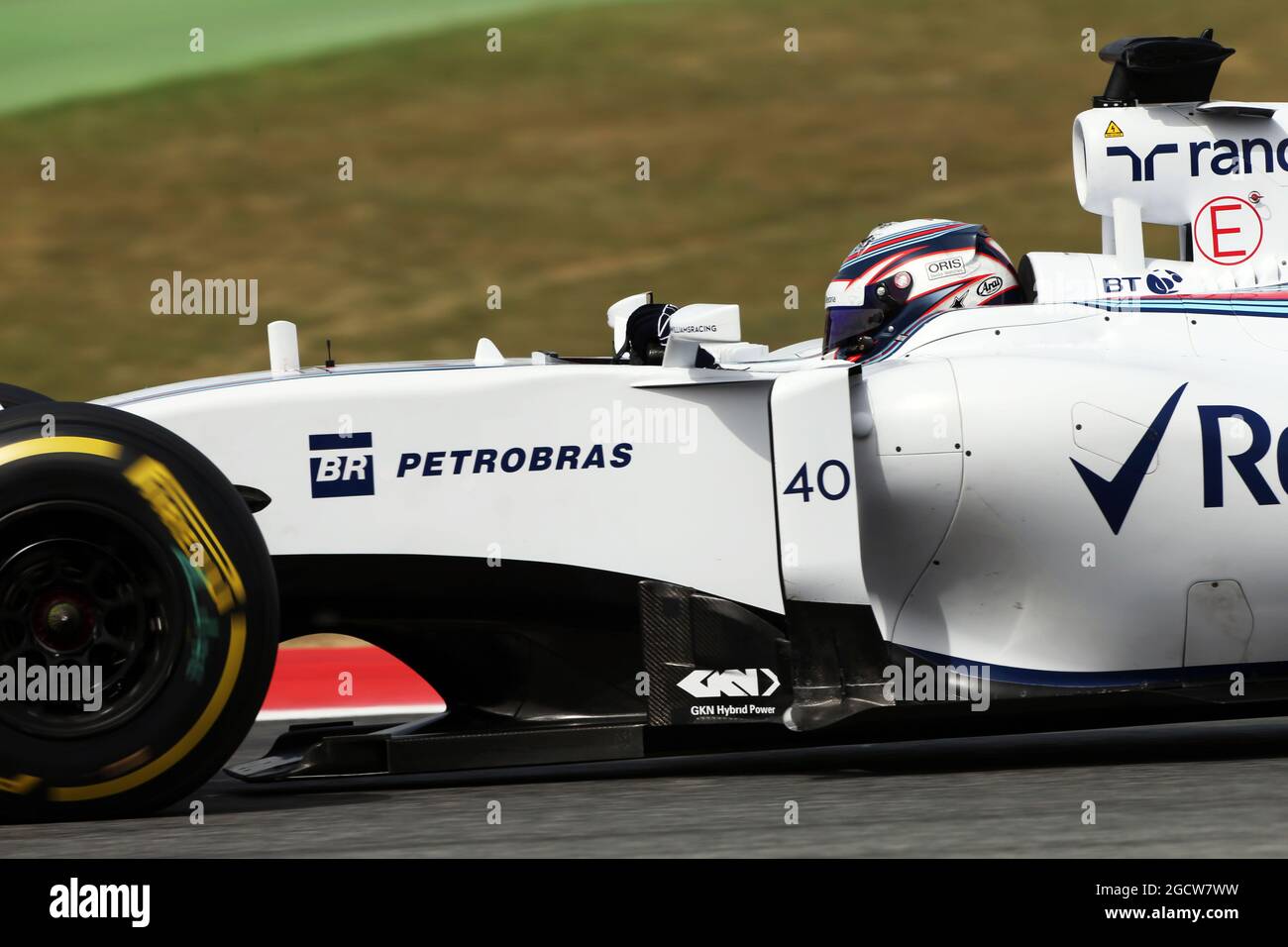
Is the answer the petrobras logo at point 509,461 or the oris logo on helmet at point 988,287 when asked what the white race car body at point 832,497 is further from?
the oris logo on helmet at point 988,287

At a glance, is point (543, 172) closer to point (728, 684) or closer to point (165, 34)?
point (165, 34)

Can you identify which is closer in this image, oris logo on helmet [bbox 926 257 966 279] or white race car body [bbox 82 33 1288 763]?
white race car body [bbox 82 33 1288 763]

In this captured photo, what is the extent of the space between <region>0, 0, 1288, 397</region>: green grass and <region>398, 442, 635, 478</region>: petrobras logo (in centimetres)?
833

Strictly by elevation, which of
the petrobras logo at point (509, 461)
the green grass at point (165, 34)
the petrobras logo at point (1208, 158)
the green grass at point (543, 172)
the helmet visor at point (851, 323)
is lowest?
the petrobras logo at point (509, 461)

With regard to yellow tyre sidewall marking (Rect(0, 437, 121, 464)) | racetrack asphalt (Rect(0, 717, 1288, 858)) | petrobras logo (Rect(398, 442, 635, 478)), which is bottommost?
A: racetrack asphalt (Rect(0, 717, 1288, 858))

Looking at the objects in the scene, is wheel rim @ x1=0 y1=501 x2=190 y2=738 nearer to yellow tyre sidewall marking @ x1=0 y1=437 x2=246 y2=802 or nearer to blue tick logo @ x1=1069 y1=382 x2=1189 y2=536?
yellow tyre sidewall marking @ x1=0 y1=437 x2=246 y2=802

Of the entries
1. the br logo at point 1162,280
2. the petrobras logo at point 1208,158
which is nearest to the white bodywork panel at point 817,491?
the br logo at point 1162,280

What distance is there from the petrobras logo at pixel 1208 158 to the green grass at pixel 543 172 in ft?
25.3

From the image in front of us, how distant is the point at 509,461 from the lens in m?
4.88

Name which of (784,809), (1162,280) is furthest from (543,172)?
(784,809)

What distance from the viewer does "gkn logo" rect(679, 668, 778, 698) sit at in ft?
15.9

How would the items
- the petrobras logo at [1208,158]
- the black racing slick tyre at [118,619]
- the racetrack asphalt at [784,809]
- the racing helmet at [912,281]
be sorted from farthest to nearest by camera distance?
1. the petrobras logo at [1208,158]
2. the racing helmet at [912,281]
3. the black racing slick tyre at [118,619]
4. the racetrack asphalt at [784,809]

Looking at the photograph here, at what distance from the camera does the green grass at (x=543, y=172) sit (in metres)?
13.8

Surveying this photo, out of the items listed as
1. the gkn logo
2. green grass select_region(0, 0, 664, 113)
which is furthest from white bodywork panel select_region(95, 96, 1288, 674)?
green grass select_region(0, 0, 664, 113)
